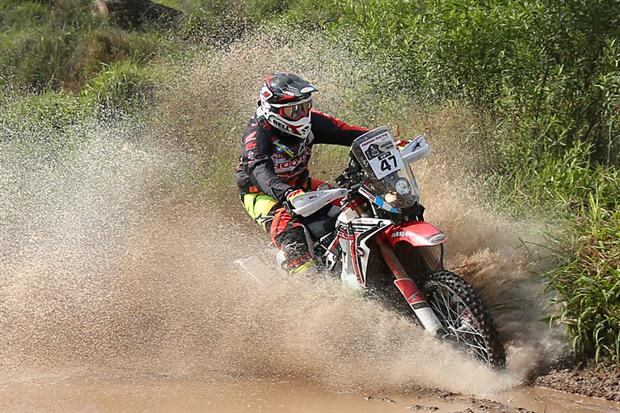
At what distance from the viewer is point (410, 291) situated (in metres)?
5.69

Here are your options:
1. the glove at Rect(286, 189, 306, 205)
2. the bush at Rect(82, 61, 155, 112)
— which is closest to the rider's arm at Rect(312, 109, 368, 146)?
the glove at Rect(286, 189, 306, 205)

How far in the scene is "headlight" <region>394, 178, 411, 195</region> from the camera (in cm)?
573

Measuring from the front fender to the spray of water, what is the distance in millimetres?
540

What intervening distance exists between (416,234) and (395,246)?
1.42 ft

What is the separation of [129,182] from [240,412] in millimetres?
4898

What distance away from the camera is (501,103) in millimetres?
7742

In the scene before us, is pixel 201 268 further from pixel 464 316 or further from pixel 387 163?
pixel 464 316

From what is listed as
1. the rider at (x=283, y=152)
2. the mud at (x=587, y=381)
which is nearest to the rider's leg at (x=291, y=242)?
the rider at (x=283, y=152)

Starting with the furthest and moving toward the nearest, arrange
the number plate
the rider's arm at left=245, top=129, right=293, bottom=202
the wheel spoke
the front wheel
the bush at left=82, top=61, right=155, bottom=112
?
the bush at left=82, top=61, right=155, bottom=112
the rider's arm at left=245, top=129, right=293, bottom=202
the number plate
the wheel spoke
the front wheel

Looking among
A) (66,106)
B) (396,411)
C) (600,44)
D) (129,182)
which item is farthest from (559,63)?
(66,106)

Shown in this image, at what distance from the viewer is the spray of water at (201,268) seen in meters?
5.89

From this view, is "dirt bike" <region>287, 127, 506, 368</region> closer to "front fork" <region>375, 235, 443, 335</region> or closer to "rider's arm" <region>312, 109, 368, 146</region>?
"front fork" <region>375, 235, 443, 335</region>

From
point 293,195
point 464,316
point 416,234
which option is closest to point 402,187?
point 416,234

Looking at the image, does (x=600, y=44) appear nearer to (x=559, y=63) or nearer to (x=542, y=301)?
(x=559, y=63)
